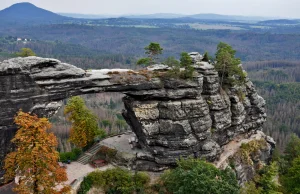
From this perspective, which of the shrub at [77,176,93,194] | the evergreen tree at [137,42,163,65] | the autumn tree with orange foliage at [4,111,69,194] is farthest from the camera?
the evergreen tree at [137,42,163,65]

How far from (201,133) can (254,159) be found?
1237 cm

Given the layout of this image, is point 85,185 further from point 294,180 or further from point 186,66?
point 294,180

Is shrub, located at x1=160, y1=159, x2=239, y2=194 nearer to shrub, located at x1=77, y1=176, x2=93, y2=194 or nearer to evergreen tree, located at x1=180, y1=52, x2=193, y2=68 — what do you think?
shrub, located at x1=77, y1=176, x2=93, y2=194

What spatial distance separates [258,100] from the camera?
4919 centimetres

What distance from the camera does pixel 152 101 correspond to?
124ft

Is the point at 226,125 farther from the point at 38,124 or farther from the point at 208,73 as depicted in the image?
the point at 38,124

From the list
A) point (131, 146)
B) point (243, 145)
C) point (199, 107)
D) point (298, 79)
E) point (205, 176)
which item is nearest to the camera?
point (205, 176)

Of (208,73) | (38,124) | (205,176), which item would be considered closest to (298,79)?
(208,73)

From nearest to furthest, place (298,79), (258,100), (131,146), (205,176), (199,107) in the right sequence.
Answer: (205,176) → (199,107) → (131,146) → (258,100) → (298,79)

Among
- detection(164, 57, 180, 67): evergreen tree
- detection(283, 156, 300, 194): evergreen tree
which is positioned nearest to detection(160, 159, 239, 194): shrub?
detection(283, 156, 300, 194): evergreen tree

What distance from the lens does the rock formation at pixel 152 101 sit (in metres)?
31.0

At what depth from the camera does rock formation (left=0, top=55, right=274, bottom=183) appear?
31016 millimetres

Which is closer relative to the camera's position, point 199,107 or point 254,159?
point 199,107

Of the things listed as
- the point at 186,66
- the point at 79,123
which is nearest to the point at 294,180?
the point at 186,66
